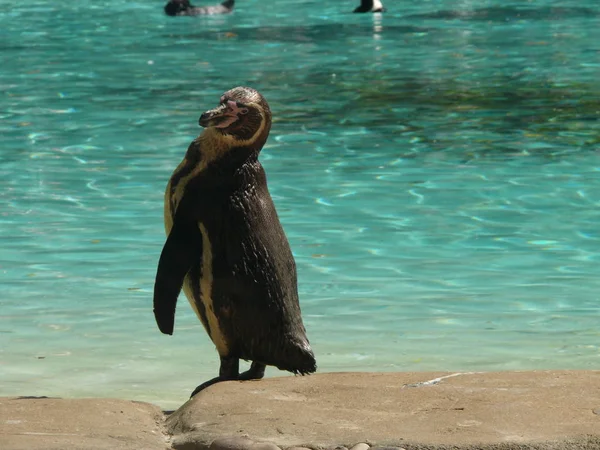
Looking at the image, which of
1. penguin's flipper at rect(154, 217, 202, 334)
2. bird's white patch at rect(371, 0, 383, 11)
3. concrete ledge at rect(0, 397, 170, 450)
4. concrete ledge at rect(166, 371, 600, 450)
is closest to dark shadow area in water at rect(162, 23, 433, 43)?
bird's white patch at rect(371, 0, 383, 11)

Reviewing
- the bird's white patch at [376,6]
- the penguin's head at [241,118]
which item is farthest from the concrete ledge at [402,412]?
the bird's white patch at [376,6]

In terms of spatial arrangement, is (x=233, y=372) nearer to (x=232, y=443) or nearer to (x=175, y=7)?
(x=232, y=443)

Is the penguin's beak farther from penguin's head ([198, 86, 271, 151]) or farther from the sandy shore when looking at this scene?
the sandy shore

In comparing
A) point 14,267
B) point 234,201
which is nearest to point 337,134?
point 14,267

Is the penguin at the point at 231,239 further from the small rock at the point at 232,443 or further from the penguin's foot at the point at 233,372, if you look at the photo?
the small rock at the point at 232,443

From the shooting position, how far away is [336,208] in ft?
29.5

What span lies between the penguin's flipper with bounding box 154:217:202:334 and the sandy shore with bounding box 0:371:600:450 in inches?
11.9

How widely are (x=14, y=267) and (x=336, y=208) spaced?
7.87 ft

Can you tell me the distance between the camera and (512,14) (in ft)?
73.6

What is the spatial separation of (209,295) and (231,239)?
0.68 feet

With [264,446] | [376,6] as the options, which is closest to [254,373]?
[264,446]

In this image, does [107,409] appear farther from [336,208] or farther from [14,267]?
[336,208]

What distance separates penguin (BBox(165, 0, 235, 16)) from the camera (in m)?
23.9

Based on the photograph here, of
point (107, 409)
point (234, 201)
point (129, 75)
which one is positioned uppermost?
point (234, 201)
